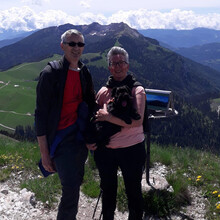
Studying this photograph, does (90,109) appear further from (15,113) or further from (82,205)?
(15,113)

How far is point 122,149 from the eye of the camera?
13.7 feet

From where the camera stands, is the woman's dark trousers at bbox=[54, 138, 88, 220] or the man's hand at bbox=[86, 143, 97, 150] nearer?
the woman's dark trousers at bbox=[54, 138, 88, 220]

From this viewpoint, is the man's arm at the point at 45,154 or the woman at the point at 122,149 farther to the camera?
the woman at the point at 122,149

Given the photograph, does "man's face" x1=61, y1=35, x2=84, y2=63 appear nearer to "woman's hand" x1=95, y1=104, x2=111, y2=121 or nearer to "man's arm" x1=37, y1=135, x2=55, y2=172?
"woman's hand" x1=95, y1=104, x2=111, y2=121

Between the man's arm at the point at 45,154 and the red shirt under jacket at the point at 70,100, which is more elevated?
the red shirt under jacket at the point at 70,100

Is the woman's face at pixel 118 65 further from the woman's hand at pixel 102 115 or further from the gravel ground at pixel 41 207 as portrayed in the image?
the gravel ground at pixel 41 207

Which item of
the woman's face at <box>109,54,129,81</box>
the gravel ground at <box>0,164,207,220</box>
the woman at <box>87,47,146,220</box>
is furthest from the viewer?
the gravel ground at <box>0,164,207,220</box>

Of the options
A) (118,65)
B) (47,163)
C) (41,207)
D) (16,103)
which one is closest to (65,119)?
(47,163)

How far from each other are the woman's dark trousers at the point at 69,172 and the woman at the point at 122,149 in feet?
1.15

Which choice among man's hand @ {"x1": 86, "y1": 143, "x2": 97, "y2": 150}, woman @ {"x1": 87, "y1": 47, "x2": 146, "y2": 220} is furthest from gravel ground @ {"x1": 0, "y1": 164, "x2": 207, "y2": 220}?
man's hand @ {"x1": 86, "y1": 143, "x2": 97, "y2": 150}

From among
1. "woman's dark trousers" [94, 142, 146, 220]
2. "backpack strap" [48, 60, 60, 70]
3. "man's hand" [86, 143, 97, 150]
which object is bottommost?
"woman's dark trousers" [94, 142, 146, 220]

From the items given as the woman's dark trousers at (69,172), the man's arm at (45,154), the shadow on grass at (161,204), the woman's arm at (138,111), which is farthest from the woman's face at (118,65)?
the shadow on grass at (161,204)

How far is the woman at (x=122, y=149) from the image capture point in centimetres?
413

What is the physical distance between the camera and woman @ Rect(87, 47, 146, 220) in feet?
13.6
